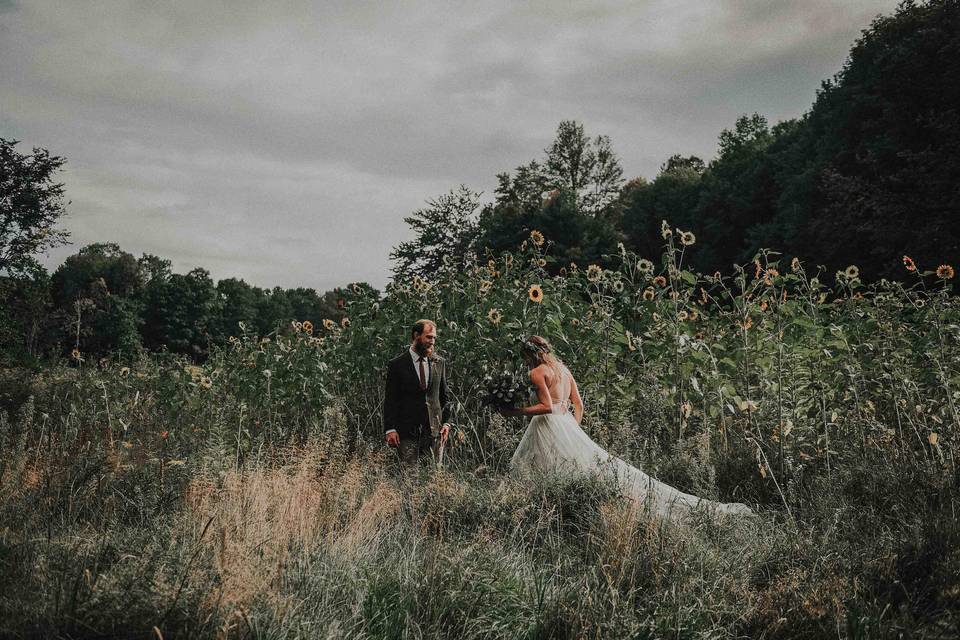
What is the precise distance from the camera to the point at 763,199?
3039cm

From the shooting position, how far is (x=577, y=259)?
103ft

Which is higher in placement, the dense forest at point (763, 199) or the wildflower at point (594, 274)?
the dense forest at point (763, 199)

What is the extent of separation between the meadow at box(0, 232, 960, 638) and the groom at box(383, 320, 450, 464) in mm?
275

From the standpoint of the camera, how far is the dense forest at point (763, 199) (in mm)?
19062

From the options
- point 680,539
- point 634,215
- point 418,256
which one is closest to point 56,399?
point 680,539

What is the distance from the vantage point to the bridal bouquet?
19.7ft

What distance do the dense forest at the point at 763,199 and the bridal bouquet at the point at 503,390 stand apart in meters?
1.73

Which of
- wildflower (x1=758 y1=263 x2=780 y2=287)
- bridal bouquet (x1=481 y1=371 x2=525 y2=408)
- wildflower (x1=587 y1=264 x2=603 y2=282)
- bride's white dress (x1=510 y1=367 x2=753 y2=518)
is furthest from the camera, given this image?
wildflower (x1=587 y1=264 x2=603 y2=282)

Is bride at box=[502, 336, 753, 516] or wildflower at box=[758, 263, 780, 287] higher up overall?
wildflower at box=[758, 263, 780, 287]

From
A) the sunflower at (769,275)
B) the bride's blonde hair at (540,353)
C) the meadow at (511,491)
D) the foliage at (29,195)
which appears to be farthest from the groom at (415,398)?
the foliage at (29,195)

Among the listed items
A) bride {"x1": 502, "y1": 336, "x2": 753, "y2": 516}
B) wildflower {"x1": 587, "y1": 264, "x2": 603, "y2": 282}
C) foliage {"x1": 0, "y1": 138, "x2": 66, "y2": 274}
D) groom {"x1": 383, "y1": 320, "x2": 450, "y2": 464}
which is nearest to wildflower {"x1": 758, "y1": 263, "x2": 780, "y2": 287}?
wildflower {"x1": 587, "y1": 264, "x2": 603, "y2": 282}

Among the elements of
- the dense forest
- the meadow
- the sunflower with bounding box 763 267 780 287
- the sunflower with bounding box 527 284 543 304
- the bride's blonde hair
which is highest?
the dense forest

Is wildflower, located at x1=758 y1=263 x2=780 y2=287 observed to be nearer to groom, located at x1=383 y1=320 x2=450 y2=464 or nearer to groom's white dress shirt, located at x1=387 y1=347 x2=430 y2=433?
groom, located at x1=383 y1=320 x2=450 y2=464

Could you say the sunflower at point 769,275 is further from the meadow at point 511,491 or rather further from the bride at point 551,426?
the bride at point 551,426
